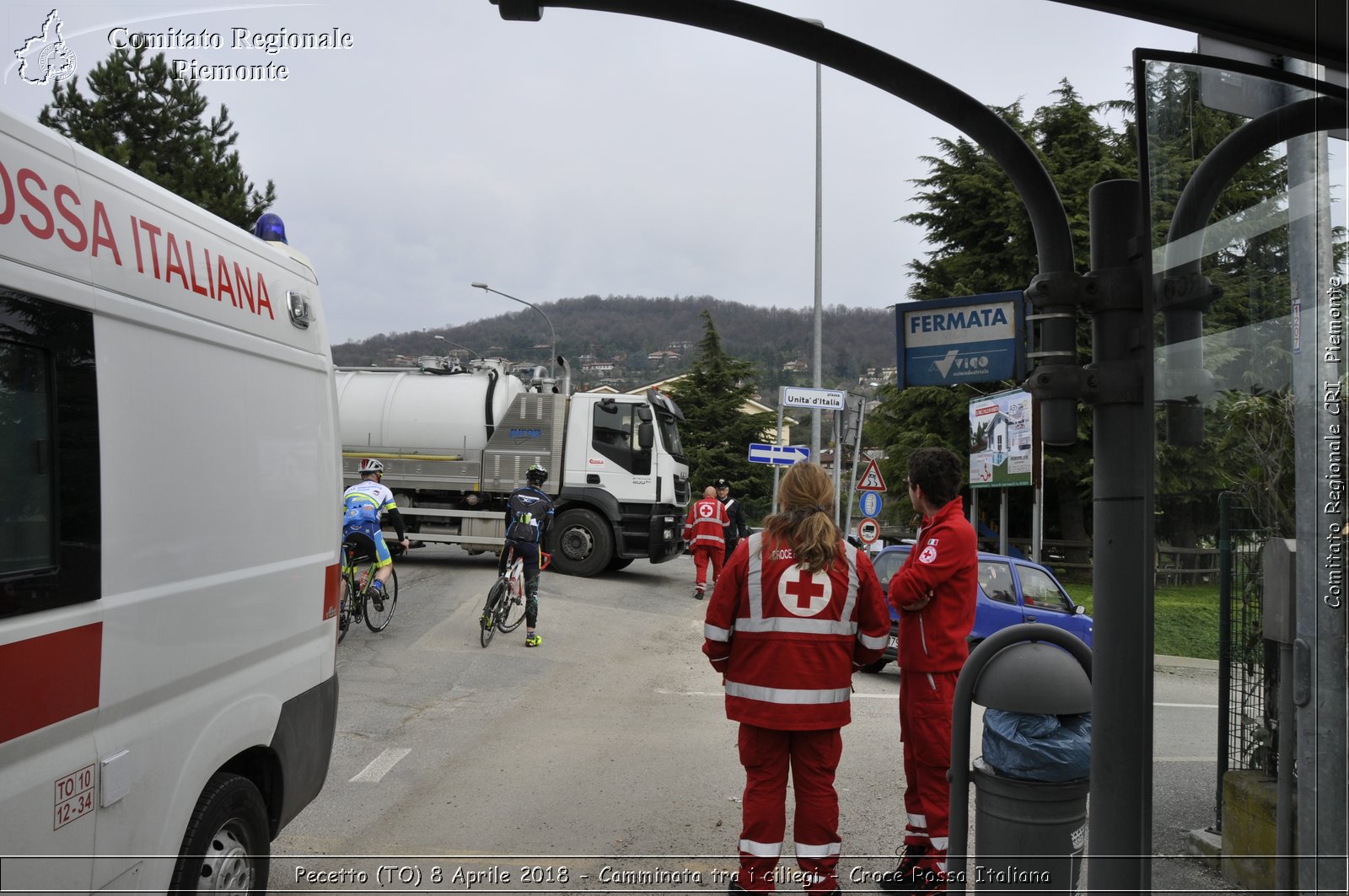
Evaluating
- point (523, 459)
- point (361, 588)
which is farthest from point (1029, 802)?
point (523, 459)

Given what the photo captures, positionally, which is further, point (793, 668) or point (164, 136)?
point (164, 136)

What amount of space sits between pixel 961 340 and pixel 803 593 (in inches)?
46.9

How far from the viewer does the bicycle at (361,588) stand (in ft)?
35.8

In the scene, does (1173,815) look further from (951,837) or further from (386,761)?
(386,761)

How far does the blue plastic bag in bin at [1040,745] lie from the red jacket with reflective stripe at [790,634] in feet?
1.88

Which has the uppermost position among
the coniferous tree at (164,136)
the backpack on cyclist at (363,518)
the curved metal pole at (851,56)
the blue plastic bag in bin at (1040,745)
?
the coniferous tree at (164,136)

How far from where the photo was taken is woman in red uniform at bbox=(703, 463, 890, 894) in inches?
154

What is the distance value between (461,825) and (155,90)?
12403 millimetres

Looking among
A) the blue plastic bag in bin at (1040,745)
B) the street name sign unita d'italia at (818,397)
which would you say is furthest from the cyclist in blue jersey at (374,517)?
the street name sign unita d'italia at (818,397)

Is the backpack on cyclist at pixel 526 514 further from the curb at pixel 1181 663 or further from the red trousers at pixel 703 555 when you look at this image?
the curb at pixel 1181 663

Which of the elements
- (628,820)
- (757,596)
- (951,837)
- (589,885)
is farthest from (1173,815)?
(628,820)

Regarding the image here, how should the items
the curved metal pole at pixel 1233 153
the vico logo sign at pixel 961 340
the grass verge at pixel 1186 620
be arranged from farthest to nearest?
the vico logo sign at pixel 961 340
the grass verge at pixel 1186 620
the curved metal pole at pixel 1233 153

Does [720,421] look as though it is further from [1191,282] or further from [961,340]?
[1191,282]

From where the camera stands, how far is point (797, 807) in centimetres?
392
